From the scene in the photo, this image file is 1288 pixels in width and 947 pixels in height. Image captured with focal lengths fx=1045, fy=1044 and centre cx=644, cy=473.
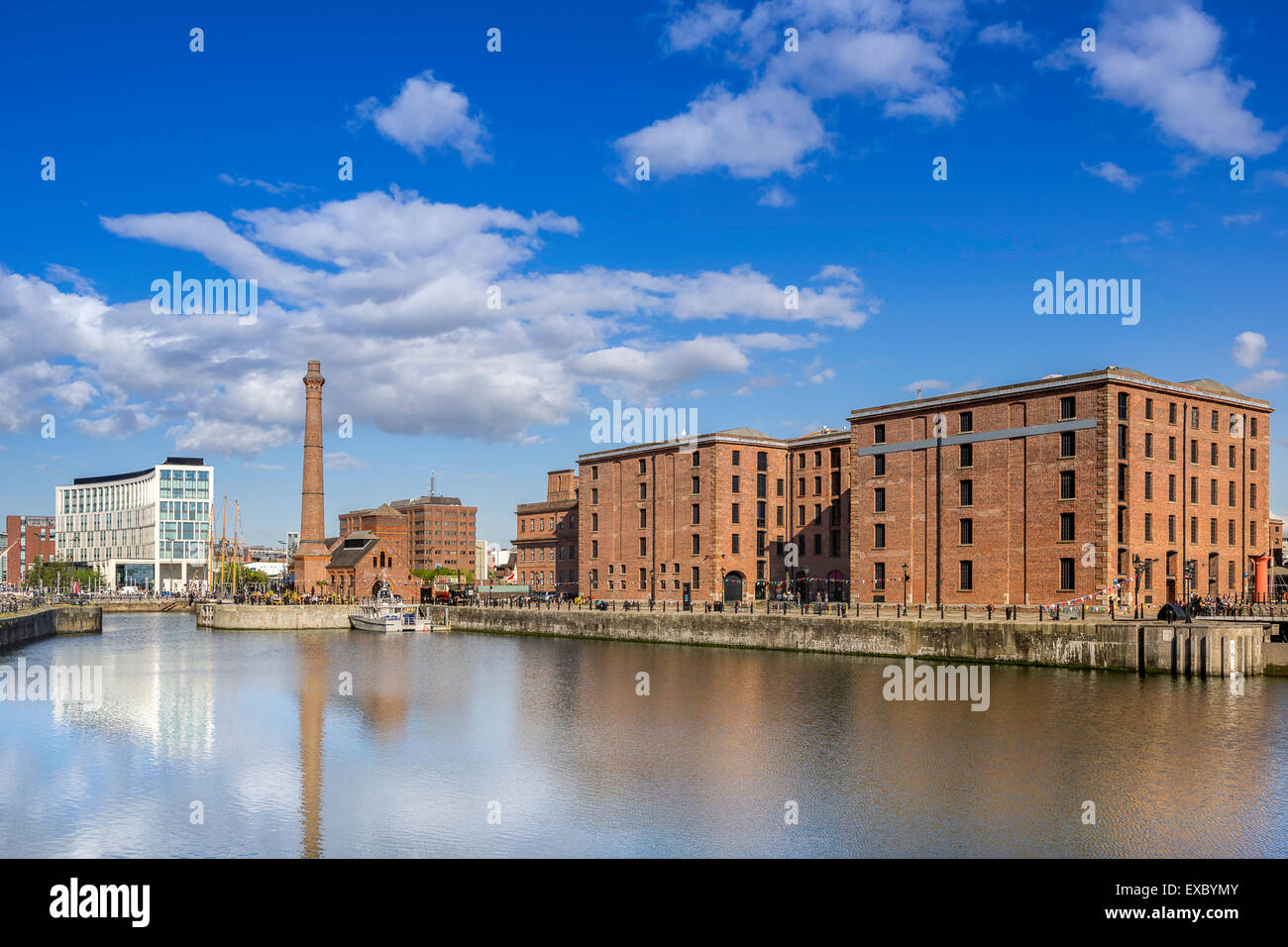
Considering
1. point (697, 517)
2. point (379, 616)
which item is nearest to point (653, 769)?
point (697, 517)

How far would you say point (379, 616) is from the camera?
99125 millimetres

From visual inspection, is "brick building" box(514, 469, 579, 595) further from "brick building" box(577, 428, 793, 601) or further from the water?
the water

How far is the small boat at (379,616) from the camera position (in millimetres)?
96625

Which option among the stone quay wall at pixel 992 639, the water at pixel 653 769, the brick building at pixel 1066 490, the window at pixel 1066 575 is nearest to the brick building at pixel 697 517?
the stone quay wall at pixel 992 639

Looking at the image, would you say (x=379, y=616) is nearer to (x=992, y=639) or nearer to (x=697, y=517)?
(x=697, y=517)

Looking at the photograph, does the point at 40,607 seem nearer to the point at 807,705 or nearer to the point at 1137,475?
the point at 807,705

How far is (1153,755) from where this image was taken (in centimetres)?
3042

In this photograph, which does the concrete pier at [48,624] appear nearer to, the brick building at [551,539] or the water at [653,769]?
the water at [653,769]

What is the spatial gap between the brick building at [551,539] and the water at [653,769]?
68092 mm

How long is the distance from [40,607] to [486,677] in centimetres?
6470

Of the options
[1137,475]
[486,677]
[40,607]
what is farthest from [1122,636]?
[40,607]

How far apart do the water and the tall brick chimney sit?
62496 mm

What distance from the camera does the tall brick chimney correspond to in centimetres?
11238

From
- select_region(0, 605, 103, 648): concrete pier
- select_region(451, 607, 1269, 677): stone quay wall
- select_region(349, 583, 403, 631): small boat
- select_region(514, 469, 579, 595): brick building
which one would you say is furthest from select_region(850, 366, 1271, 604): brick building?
select_region(0, 605, 103, 648): concrete pier
